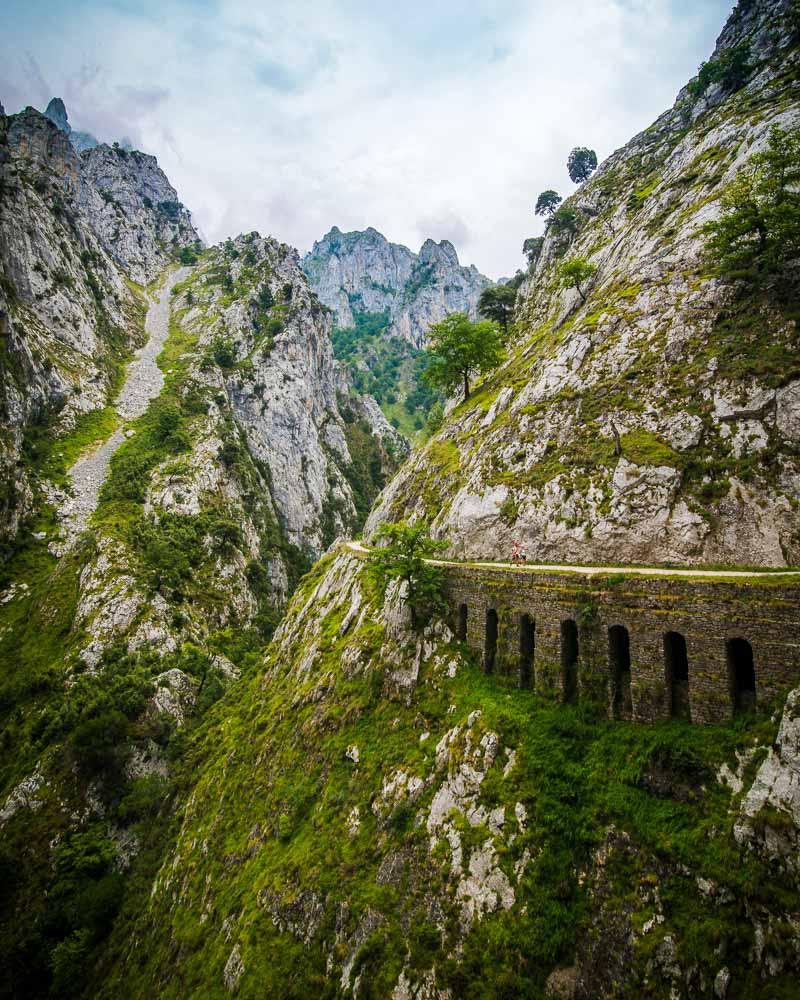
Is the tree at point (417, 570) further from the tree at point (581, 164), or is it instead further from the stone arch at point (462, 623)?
the tree at point (581, 164)

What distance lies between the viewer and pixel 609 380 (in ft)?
111

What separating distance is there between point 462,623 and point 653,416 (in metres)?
18.6

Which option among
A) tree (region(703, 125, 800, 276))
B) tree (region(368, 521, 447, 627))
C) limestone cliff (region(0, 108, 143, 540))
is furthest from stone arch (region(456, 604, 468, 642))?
limestone cliff (region(0, 108, 143, 540))

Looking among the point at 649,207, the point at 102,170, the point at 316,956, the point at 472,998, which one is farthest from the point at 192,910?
the point at 102,170

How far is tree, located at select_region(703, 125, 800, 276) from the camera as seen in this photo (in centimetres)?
2759

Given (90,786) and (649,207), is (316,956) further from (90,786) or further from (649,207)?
(649,207)

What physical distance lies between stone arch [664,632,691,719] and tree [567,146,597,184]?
4816 inches

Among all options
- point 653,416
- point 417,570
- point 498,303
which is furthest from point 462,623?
point 498,303

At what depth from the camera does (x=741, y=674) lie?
14.2 metres

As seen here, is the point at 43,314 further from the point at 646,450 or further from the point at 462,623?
the point at 646,450

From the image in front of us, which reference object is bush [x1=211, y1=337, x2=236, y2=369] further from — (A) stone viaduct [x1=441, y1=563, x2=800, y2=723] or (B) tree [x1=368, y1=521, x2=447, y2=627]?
(A) stone viaduct [x1=441, y1=563, x2=800, y2=723]

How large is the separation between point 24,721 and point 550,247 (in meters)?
98.1

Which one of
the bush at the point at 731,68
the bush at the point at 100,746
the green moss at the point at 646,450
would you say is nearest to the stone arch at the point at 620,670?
the green moss at the point at 646,450

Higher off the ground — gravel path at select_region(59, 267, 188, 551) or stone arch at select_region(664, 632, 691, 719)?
gravel path at select_region(59, 267, 188, 551)
